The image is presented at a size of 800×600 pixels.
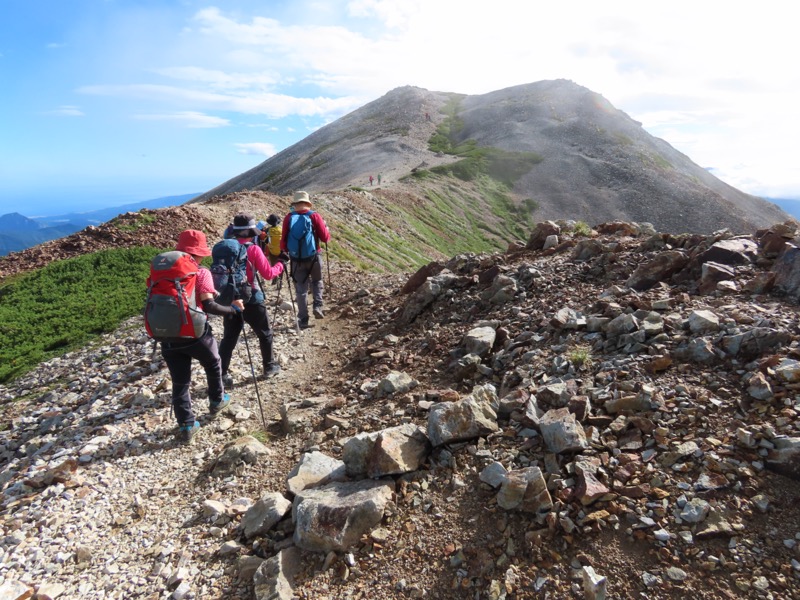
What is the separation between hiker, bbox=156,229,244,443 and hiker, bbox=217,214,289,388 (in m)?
1.09

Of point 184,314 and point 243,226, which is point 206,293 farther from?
point 243,226

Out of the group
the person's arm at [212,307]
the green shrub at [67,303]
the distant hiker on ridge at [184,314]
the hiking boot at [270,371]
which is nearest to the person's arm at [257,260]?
the distant hiker on ridge at [184,314]

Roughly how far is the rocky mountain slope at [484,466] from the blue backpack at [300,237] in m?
4.01

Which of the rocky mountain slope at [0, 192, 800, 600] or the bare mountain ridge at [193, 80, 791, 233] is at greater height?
the bare mountain ridge at [193, 80, 791, 233]

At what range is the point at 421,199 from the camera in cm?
5662

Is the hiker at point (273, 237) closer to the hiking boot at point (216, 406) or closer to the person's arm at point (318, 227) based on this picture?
the person's arm at point (318, 227)

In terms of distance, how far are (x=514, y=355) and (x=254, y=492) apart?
4661 millimetres

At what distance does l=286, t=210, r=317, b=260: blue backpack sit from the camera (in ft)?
Result: 39.5

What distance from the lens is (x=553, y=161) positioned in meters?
93.9

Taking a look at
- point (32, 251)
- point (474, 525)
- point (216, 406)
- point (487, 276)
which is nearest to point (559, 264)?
point (487, 276)

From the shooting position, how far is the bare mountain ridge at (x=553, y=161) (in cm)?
7769

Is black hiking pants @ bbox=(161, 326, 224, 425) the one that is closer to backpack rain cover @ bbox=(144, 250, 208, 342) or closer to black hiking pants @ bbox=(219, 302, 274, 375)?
backpack rain cover @ bbox=(144, 250, 208, 342)

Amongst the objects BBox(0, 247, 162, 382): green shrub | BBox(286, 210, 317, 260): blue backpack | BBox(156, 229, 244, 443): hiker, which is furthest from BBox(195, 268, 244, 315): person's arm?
BBox(0, 247, 162, 382): green shrub

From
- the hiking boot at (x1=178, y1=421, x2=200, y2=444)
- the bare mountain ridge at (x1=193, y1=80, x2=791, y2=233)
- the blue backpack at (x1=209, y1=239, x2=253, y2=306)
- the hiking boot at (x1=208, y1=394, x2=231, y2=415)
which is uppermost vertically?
the bare mountain ridge at (x1=193, y1=80, x2=791, y2=233)
